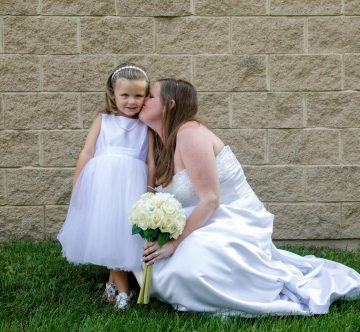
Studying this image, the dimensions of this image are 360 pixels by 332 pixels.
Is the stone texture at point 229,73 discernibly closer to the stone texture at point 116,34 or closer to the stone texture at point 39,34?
the stone texture at point 116,34

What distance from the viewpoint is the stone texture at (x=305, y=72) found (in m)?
5.52

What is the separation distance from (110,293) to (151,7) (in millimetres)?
2707

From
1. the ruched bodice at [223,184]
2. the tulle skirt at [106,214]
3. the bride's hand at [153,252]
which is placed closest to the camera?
the bride's hand at [153,252]

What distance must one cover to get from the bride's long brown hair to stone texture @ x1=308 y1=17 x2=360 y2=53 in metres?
2.12

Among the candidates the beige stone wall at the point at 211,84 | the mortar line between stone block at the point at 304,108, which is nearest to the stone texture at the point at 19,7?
the beige stone wall at the point at 211,84

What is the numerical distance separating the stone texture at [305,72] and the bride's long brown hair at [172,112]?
1885 mm

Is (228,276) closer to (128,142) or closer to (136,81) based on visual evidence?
(128,142)

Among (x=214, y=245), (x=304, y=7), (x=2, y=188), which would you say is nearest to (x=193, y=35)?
(x=304, y=7)

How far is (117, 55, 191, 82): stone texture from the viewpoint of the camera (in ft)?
18.0

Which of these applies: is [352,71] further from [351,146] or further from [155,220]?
[155,220]

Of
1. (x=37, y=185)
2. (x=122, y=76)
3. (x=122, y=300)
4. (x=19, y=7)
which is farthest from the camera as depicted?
(x=37, y=185)

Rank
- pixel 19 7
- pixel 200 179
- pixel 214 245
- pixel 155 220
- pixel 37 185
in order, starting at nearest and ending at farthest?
1. pixel 155 220
2. pixel 214 245
3. pixel 200 179
4. pixel 19 7
5. pixel 37 185

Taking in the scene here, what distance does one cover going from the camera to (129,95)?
3.85 metres

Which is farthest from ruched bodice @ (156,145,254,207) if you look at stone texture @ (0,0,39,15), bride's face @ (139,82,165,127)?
stone texture @ (0,0,39,15)
